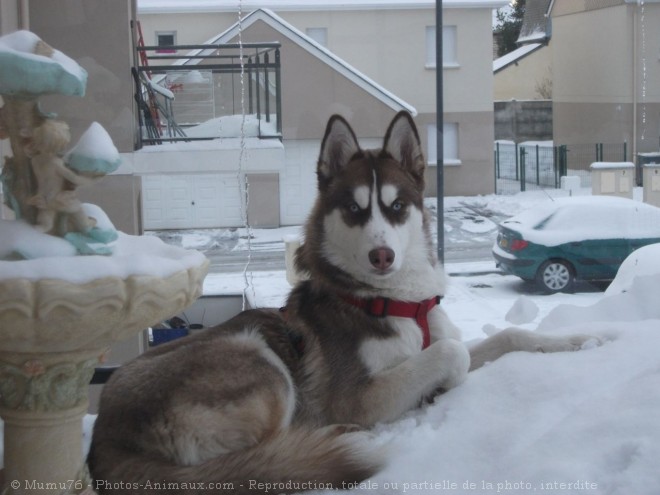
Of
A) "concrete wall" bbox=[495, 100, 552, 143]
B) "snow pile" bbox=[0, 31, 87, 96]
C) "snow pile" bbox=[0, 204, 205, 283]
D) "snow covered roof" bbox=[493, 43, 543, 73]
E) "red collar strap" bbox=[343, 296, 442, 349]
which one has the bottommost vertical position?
"red collar strap" bbox=[343, 296, 442, 349]

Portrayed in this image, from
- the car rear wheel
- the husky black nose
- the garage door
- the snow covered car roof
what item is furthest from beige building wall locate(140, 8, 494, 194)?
the husky black nose

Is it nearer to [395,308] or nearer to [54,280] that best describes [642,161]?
[395,308]

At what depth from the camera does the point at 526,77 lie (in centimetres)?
434

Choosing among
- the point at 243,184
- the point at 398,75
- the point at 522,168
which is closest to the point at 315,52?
the point at 398,75

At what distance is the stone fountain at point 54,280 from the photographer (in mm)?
1458

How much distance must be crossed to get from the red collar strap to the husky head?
39mm

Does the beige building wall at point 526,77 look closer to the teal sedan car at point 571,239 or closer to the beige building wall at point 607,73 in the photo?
the beige building wall at point 607,73

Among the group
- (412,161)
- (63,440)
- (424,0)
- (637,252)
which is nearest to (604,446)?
(412,161)

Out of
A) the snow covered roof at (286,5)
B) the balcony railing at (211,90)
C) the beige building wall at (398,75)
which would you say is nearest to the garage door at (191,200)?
the balcony railing at (211,90)

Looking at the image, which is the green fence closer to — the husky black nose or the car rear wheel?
the car rear wheel

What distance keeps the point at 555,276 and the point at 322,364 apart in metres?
2.53

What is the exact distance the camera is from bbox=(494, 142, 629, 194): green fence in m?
4.49

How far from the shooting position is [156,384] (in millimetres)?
1701

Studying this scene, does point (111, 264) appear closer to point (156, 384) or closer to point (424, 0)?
point (156, 384)
